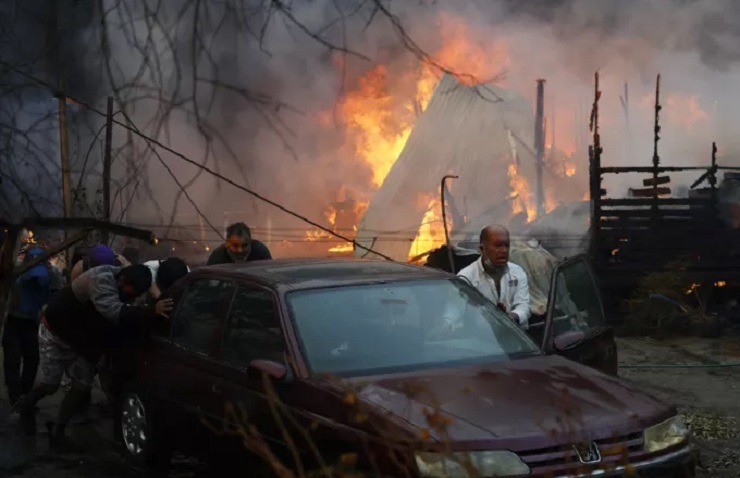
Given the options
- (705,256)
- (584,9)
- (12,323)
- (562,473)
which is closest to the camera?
(562,473)

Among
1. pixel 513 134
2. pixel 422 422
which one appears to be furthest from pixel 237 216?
pixel 422 422

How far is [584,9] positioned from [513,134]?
3605 mm

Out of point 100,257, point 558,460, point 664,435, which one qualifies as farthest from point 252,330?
point 100,257

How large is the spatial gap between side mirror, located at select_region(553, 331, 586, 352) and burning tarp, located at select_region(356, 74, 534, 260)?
54.6 ft

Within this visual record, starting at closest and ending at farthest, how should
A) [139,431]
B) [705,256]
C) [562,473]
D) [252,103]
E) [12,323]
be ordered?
[562,473] < [252,103] < [139,431] < [12,323] < [705,256]

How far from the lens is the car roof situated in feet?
18.5

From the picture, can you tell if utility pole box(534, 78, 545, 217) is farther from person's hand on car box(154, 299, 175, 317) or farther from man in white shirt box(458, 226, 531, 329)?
person's hand on car box(154, 299, 175, 317)

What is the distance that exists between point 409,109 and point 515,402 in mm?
17371

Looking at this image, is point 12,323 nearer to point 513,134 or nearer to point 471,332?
point 471,332

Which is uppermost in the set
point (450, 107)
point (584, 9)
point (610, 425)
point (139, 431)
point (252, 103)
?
point (584, 9)

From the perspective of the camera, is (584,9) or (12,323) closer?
(12,323)

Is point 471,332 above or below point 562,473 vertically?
above

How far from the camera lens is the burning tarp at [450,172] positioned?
2281 centimetres

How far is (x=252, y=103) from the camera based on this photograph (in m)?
4.76
